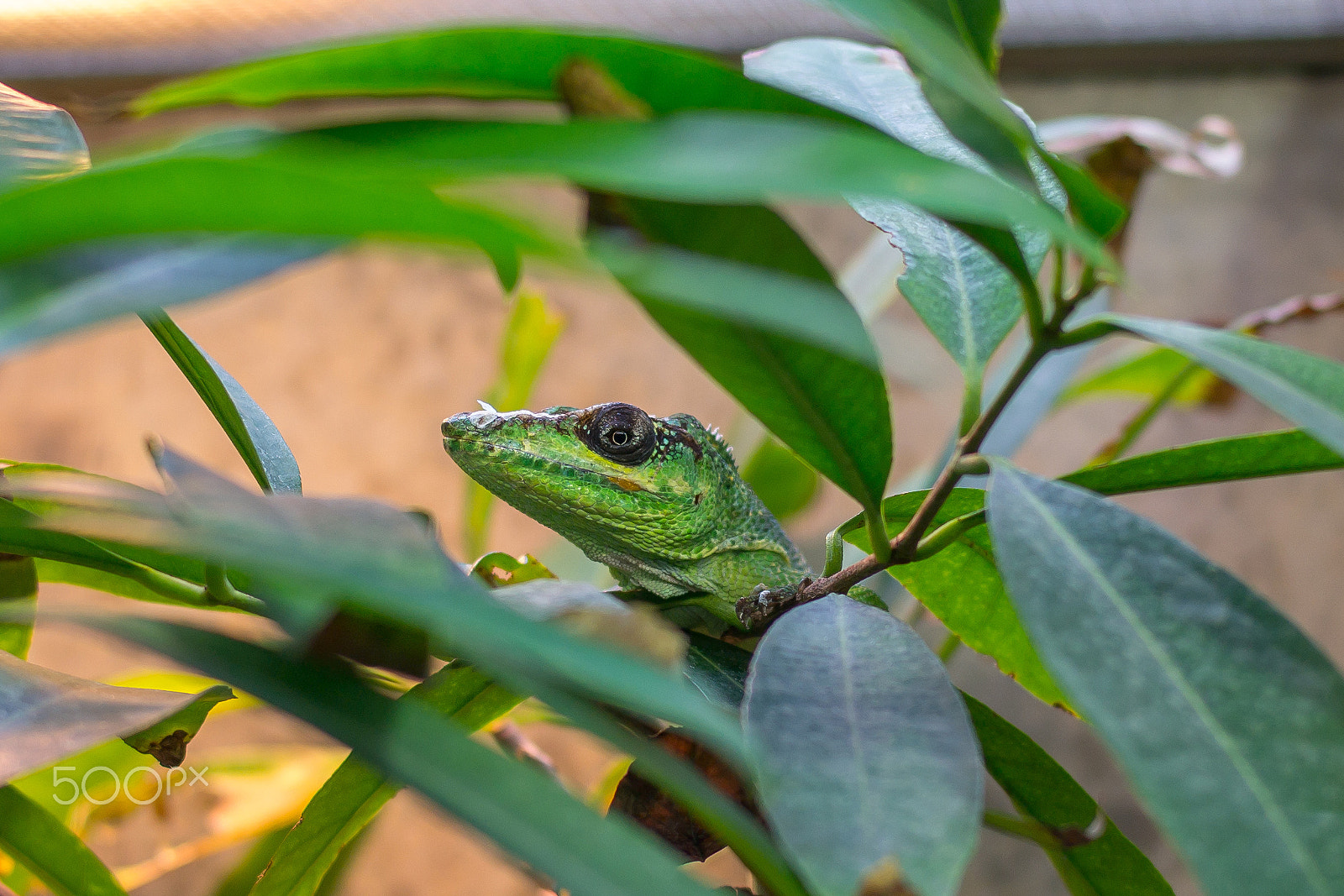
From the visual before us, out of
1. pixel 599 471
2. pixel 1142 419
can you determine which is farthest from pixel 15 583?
pixel 1142 419

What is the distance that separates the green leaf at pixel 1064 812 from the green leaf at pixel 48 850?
0.56m

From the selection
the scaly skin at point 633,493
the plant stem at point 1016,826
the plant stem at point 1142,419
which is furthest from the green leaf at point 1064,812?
the plant stem at point 1142,419

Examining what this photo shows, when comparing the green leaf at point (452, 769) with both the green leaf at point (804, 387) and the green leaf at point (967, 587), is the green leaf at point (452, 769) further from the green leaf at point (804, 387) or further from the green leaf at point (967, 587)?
the green leaf at point (967, 587)

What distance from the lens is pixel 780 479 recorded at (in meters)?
1.21

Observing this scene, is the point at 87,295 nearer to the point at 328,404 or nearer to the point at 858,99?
the point at 858,99

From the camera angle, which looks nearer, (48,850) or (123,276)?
(123,276)

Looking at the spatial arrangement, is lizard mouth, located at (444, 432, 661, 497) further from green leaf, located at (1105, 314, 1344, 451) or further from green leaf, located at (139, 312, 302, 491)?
green leaf, located at (1105, 314, 1344, 451)

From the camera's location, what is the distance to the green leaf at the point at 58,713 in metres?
0.33

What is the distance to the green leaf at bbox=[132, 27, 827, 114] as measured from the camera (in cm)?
33

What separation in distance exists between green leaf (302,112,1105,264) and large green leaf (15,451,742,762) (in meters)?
0.10

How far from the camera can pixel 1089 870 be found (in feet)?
1.69

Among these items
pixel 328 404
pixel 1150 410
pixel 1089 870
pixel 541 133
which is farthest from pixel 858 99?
pixel 328 404

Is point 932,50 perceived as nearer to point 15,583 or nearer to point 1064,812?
point 1064,812

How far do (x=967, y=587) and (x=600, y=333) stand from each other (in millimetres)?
2161
